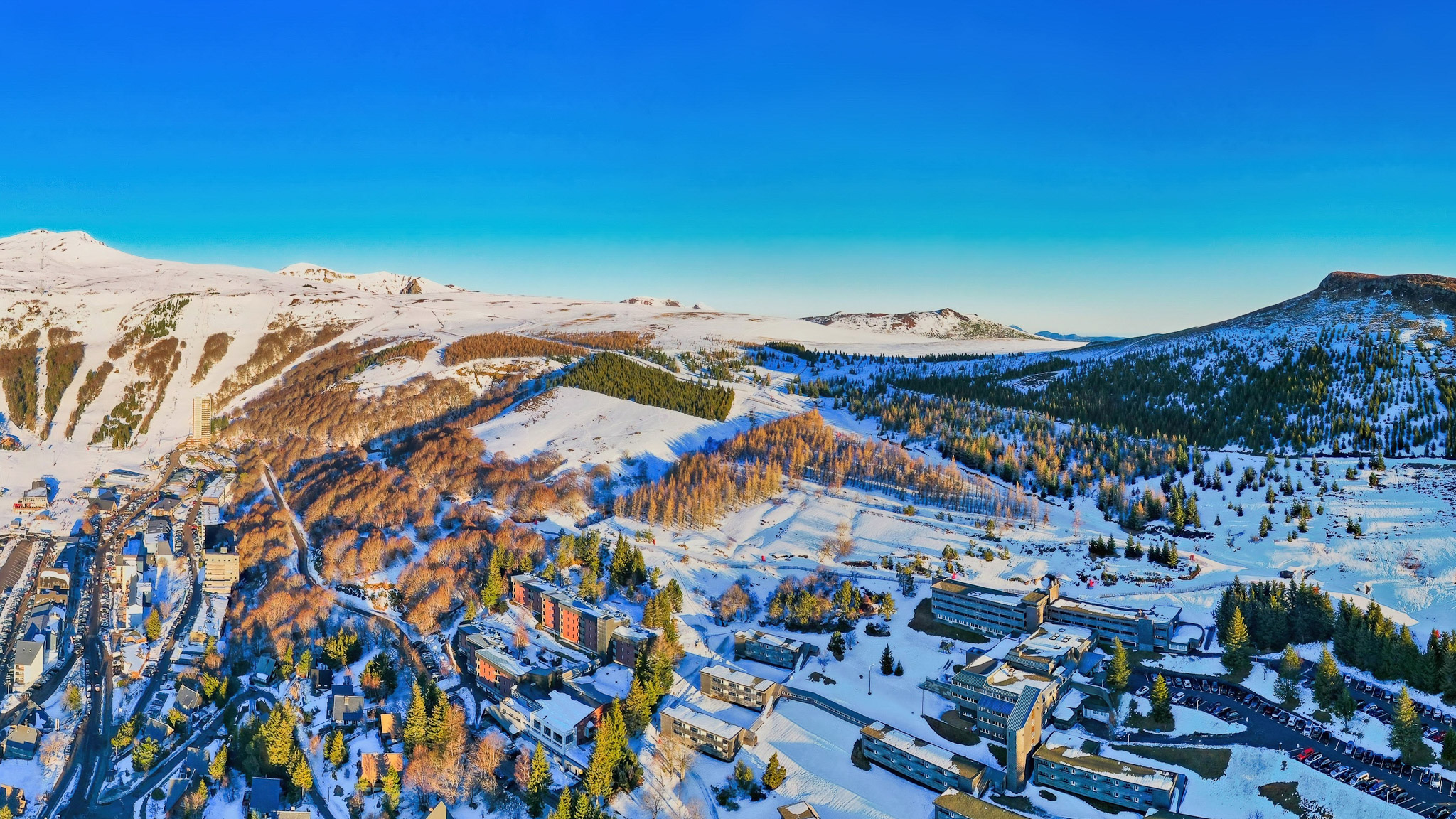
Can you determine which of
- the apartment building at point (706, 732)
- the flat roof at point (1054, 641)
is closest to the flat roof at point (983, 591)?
the flat roof at point (1054, 641)

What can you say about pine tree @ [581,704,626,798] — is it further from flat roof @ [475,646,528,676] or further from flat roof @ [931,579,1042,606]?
flat roof @ [931,579,1042,606]

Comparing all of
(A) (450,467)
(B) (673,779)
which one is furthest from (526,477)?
(B) (673,779)

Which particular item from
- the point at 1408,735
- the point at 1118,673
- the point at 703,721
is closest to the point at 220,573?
the point at 703,721

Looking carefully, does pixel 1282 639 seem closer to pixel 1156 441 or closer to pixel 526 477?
pixel 1156 441

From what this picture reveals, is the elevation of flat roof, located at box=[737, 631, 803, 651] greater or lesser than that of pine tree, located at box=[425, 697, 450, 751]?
greater

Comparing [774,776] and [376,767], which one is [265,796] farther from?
[774,776]

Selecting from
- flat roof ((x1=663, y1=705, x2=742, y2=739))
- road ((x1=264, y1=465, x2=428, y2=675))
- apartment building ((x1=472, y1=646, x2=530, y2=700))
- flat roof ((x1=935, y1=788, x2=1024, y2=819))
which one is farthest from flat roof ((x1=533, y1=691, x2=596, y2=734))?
flat roof ((x1=935, y1=788, x2=1024, y2=819))
